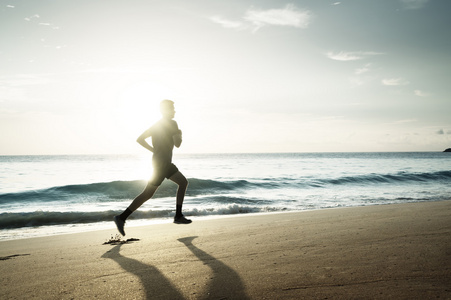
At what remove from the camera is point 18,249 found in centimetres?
506

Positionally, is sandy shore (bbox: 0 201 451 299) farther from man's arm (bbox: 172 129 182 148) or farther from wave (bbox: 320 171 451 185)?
wave (bbox: 320 171 451 185)

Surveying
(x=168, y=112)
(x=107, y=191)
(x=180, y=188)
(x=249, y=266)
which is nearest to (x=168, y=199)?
(x=107, y=191)

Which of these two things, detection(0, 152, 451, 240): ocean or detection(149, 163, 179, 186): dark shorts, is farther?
detection(0, 152, 451, 240): ocean

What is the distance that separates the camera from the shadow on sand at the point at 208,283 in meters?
2.41

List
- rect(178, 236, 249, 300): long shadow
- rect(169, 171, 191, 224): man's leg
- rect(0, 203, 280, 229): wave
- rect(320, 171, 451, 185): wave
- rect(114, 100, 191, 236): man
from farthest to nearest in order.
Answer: rect(320, 171, 451, 185): wave, rect(0, 203, 280, 229): wave, rect(169, 171, 191, 224): man's leg, rect(114, 100, 191, 236): man, rect(178, 236, 249, 300): long shadow

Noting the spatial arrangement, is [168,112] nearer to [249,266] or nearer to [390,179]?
[249,266]

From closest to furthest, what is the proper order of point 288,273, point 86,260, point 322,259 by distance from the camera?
point 288,273, point 322,259, point 86,260

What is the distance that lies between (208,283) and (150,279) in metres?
0.55

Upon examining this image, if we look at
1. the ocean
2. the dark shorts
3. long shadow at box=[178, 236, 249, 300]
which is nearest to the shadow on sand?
long shadow at box=[178, 236, 249, 300]

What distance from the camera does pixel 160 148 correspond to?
5.33 m

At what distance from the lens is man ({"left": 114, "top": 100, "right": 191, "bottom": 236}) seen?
17.3 ft

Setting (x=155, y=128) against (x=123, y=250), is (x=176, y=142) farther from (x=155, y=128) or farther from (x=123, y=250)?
(x=123, y=250)

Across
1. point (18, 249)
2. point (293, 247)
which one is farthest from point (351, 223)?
point (18, 249)

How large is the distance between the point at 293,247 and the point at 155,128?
2929mm
